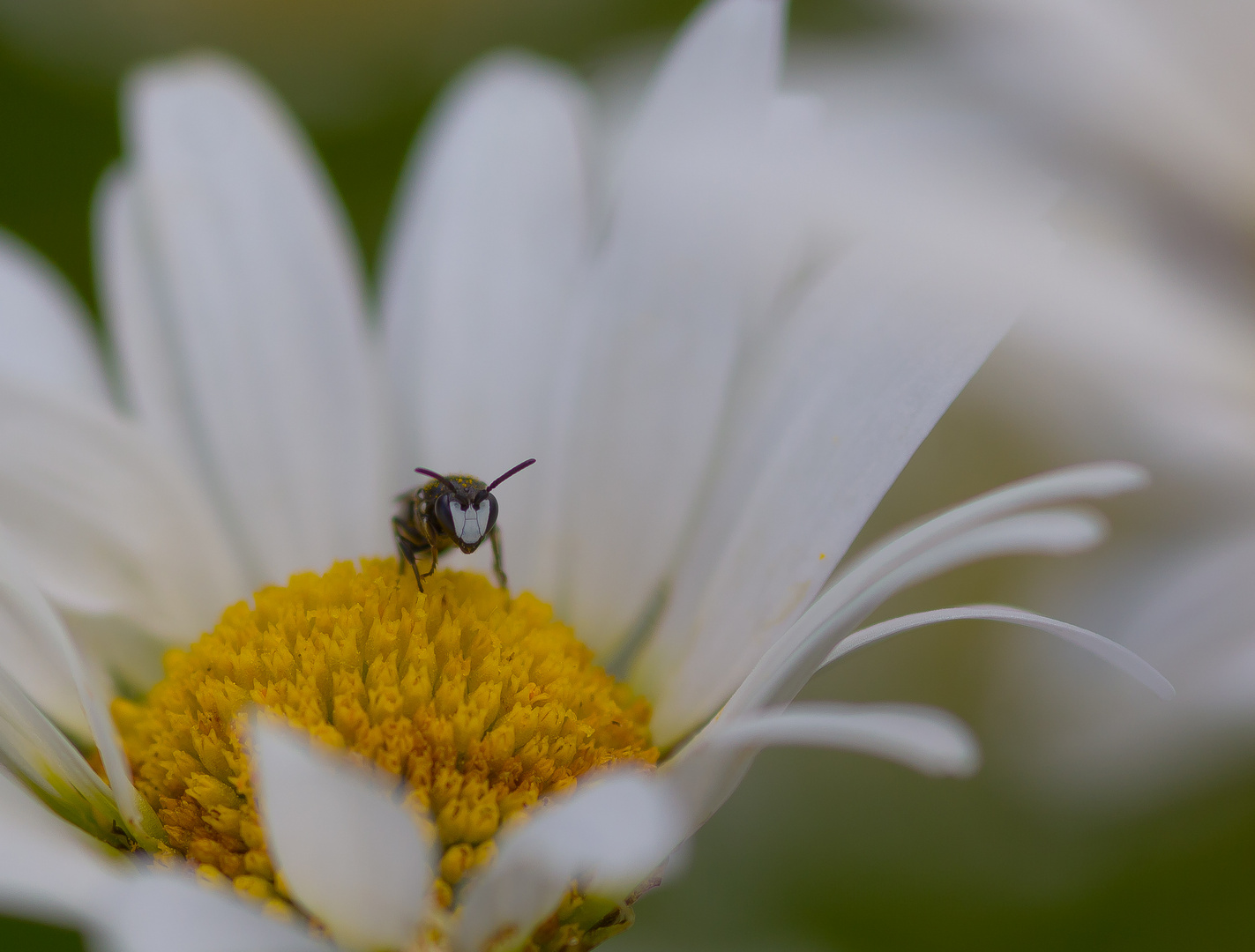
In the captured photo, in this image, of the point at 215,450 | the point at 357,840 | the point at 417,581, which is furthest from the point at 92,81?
the point at 357,840

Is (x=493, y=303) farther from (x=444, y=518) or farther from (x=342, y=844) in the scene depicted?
(x=342, y=844)

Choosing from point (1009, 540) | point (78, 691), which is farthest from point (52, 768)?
point (1009, 540)

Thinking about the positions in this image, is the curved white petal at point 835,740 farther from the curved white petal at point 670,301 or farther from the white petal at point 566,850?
the curved white petal at point 670,301

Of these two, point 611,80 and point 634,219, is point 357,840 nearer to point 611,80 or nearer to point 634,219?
point 634,219

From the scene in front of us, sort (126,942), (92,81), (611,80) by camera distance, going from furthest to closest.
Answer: (92,81) → (611,80) → (126,942)

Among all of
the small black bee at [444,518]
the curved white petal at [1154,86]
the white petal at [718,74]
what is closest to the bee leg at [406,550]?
the small black bee at [444,518]
